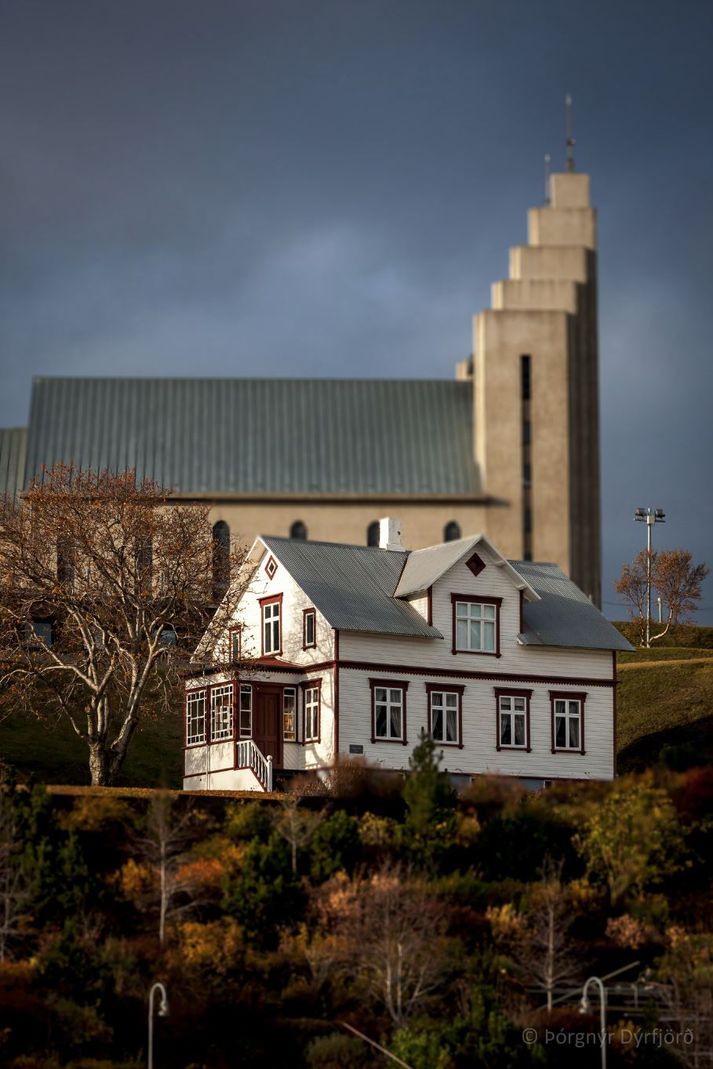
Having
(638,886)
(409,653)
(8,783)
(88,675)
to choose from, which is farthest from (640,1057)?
(88,675)

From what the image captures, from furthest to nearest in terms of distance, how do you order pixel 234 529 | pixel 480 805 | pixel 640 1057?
pixel 234 529
pixel 480 805
pixel 640 1057

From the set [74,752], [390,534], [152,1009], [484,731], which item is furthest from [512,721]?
[152,1009]

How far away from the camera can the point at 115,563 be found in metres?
59.8

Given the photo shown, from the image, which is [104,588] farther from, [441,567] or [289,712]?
[441,567]

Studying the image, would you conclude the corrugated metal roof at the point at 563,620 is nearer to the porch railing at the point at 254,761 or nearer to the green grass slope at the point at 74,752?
the porch railing at the point at 254,761

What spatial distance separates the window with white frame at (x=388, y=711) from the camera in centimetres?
5822

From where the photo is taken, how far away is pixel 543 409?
104500 mm

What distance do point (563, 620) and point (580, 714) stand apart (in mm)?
3392

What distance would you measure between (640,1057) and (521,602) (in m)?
22.8

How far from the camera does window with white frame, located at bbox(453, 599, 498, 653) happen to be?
6059cm

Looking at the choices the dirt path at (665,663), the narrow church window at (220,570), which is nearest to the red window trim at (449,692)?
the narrow church window at (220,570)

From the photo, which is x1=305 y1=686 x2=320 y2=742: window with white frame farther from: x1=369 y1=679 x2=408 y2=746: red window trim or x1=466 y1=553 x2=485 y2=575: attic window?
x1=466 y1=553 x2=485 y2=575: attic window

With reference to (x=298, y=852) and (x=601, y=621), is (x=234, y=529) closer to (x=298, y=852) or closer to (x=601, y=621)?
(x=601, y=621)

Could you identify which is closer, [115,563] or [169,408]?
[115,563]
